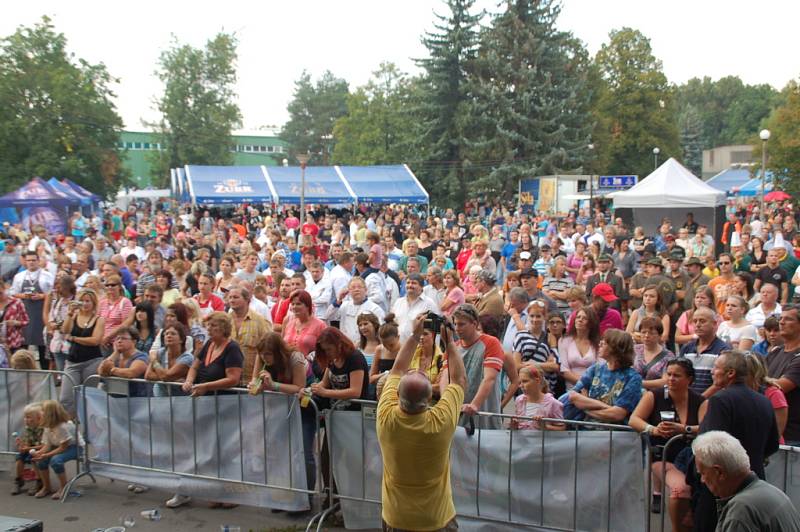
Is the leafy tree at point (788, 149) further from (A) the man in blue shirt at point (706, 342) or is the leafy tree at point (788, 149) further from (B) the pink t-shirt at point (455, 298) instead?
(A) the man in blue shirt at point (706, 342)

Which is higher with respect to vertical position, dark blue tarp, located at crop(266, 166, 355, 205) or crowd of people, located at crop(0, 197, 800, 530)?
dark blue tarp, located at crop(266, 166, 355, 205)

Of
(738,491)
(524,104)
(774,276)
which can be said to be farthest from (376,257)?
(524,104)

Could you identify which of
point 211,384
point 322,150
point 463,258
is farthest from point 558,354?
point 322,150

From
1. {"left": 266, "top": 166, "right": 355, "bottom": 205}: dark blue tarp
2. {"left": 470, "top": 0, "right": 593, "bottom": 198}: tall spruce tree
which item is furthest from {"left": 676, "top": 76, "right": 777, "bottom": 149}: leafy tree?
{"left": 266, "top": 166, "right": 355, "bottom": 205}: dark blue tarp

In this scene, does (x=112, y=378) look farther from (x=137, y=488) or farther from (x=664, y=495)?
(x=664, y=495)

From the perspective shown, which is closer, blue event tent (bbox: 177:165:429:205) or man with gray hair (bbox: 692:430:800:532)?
man with gray hair (bbox: 692:430:800:532)

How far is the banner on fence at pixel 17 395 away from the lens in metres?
7.00

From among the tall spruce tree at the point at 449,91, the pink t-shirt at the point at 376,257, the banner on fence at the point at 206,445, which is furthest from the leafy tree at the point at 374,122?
the banner on fence at the point at 206,445

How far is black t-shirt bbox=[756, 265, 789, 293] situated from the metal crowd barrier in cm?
635

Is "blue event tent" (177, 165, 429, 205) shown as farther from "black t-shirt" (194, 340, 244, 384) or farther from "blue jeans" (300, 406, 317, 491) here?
"blue jeans" (300, 406, 317, 491)

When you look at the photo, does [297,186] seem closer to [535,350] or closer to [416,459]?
[535,350]

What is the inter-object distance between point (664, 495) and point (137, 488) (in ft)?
14.7

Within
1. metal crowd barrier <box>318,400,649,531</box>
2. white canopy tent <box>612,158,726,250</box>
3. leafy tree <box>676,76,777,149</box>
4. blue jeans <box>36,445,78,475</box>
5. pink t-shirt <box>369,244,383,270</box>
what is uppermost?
leafy tree <box>676,76,777,149</box>

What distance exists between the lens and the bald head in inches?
154
